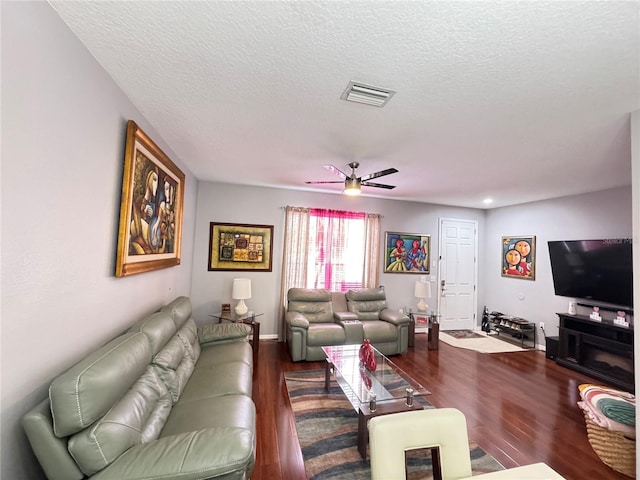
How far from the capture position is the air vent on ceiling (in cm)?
178

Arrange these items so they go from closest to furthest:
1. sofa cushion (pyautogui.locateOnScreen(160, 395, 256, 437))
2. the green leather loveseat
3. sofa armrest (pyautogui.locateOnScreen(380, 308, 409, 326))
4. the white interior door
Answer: the green leather loveseat → sofa cushion (pyautogui.locateOnScreen(160, 395, 256, 437)) → sofa armrest (pyautogui.locateOnScreen(380, 308, 409, 326)) → the white interior door

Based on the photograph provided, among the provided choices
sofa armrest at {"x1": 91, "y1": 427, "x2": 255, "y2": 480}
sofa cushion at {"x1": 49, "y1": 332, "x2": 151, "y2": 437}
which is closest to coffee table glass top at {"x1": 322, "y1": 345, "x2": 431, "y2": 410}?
sofa armrest at {"x1": 91, "y1": 427, "x2": 255, "y2": 480}

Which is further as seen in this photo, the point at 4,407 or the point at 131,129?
the point at 131,129

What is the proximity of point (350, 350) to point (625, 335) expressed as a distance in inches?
139

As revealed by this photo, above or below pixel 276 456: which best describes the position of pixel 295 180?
above

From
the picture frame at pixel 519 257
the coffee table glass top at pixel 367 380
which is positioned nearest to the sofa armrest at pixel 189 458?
the coffee table glass top at pixel 367 380

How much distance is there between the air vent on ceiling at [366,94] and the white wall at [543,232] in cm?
422

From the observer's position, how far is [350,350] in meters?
3.36

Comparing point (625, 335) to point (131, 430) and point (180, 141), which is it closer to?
point (131, 430)

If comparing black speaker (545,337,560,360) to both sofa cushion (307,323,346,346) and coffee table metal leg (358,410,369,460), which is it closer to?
sofa cushion (307,323,346,346)

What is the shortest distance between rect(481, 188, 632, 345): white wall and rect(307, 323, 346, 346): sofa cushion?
363 centimetres

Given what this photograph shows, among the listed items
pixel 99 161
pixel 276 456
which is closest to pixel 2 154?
pixel 99 161

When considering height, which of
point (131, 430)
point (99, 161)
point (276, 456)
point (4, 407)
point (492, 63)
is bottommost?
point (276, 456)

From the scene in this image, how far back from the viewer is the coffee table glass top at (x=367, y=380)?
2369 mm
